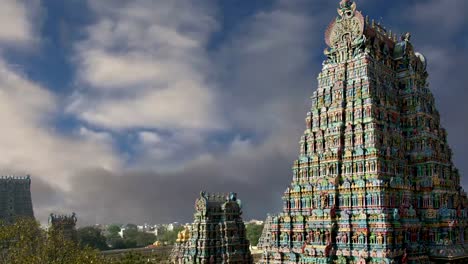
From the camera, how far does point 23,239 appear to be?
38312mm

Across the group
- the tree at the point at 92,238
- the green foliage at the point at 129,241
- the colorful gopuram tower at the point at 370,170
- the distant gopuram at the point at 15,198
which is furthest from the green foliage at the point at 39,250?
the green foliage at the point at 129,241

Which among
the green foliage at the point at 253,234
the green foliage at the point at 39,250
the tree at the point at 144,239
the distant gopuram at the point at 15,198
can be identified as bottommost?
the tree at the point at 144,239

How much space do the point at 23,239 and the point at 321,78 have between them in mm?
33732

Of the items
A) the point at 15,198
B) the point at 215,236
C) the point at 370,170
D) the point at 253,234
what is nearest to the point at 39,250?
the point at 215,236

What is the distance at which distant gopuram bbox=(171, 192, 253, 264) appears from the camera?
54.8m

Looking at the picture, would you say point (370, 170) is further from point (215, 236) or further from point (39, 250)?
point (39, 250)

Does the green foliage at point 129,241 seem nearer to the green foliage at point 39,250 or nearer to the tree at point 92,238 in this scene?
the tree at point 92,238

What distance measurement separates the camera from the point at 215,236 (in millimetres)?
55938

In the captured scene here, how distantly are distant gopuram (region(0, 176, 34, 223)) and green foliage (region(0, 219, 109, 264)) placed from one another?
174 ft

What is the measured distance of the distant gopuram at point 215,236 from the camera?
54781mm

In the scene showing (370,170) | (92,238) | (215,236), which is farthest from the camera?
(92,238)

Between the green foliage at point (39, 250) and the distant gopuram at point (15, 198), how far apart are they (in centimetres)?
5303

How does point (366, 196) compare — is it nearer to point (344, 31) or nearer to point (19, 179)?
point (344, 31)

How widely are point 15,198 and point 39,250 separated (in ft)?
196
